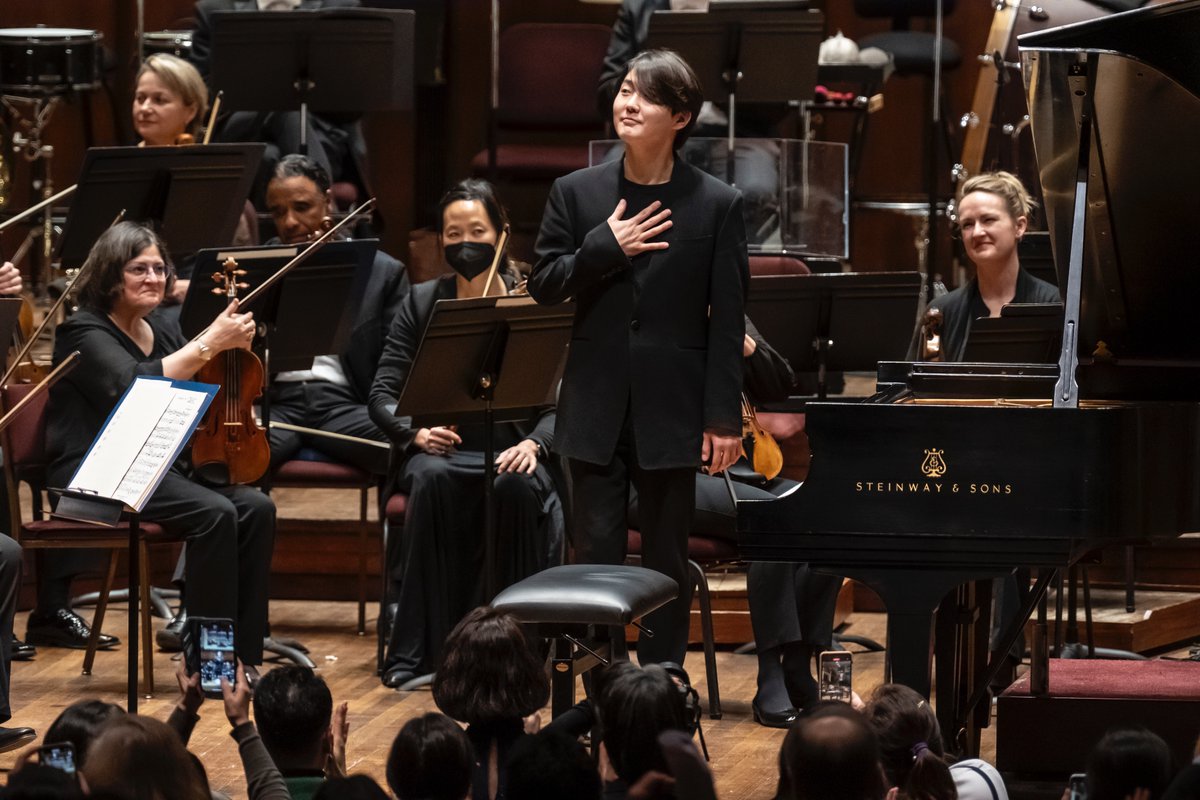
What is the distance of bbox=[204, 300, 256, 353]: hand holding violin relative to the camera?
5258 mm

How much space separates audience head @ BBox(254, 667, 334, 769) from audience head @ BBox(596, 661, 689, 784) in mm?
467

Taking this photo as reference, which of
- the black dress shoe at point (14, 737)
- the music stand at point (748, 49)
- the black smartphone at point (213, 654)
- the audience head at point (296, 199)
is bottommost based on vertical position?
the black dress shoe at point (14, 737)

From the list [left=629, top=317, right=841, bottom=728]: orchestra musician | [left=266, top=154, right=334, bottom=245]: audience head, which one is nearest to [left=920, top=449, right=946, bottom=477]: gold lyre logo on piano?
[left=629, top=317, right=841, bottom=728]: orchestra musician

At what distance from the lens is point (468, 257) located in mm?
5578

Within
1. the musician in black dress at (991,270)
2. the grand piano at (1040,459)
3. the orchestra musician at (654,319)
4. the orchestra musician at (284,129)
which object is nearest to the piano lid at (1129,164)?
the grand piano at (1040,459)

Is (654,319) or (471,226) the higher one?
(471,226)

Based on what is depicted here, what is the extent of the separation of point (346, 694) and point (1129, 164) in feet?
8.45

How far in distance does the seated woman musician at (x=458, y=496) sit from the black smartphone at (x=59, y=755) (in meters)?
2.58

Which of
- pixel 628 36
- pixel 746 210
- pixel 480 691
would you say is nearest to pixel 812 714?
pixel 480 691

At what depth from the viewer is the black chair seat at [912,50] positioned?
8047 millimetres

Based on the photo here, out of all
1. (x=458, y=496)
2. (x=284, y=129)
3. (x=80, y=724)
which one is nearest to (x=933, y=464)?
(x=80, y=724)

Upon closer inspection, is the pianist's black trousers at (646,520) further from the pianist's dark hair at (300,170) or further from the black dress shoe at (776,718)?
the pianist's dark hair at (300,170)

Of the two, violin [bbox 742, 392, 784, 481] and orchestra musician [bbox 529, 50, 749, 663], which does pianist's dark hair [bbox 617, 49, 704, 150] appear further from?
violin [bbox 742, 392, 784, 481]

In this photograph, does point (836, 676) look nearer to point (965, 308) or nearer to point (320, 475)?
point (965, 308)
